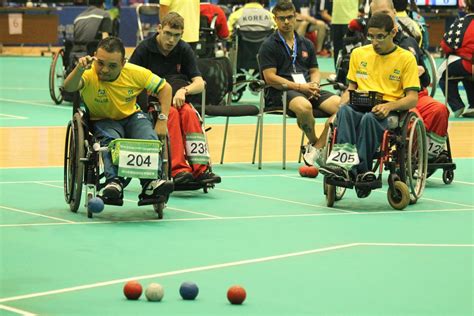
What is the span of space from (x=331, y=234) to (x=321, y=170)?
98 centimetres

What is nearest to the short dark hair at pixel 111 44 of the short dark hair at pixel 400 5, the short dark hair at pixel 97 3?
the short dark hair at pixel 400 5

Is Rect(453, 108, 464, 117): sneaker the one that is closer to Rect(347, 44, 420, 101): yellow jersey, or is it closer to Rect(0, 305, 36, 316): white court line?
Rect(347, 44, 420, 101): yellow jersey

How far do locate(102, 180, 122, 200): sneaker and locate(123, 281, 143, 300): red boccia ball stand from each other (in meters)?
2.09

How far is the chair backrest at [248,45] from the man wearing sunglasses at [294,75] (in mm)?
4730

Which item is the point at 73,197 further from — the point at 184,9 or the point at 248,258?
Answer: the point at 184,9

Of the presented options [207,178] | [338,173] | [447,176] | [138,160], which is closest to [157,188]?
[138,160]

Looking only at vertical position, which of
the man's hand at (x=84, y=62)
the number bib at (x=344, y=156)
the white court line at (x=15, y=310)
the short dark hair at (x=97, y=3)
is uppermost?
the man's hand at (x=84, y=62)

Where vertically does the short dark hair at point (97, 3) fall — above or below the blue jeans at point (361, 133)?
above

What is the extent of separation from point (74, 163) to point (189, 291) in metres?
2.56

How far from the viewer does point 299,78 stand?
10.9 metres

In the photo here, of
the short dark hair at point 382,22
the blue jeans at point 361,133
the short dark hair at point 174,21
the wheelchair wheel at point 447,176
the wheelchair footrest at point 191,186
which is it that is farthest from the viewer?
the wheelchair wheel at point 447,176

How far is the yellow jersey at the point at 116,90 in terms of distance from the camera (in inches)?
323

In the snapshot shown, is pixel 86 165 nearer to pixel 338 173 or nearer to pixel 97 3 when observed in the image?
pixel 338 173

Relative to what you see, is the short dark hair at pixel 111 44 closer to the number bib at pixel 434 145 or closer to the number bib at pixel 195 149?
the number bib at pixel 195 149
